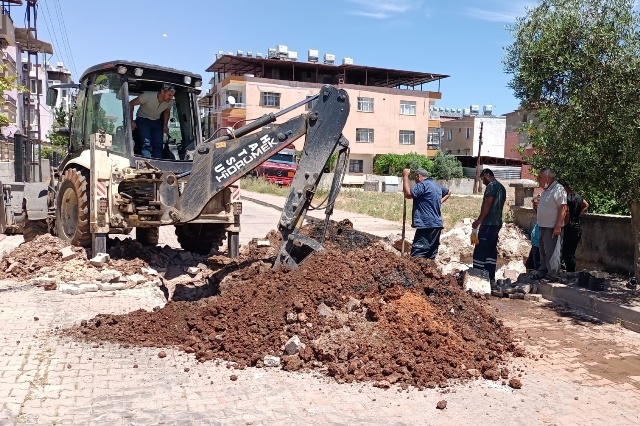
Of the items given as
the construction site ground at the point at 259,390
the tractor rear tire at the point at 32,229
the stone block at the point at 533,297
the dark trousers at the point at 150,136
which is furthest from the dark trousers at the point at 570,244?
the tractor rear tire at the point at 32,229

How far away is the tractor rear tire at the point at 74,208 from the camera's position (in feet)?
28.0

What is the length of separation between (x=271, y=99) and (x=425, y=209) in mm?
41068

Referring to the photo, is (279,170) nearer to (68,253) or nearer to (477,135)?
(68,253)

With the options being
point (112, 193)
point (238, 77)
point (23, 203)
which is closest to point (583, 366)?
point (112, 193)

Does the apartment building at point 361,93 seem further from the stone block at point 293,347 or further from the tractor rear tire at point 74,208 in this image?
the stone block at point 293,347

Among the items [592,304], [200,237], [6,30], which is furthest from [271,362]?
[6,30]

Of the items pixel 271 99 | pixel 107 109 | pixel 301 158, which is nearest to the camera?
pixel 301 158

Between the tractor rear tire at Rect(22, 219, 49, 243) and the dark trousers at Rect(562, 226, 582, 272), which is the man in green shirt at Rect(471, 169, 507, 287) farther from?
the tractor rear tire at Rect(22, 219, 49, 243)

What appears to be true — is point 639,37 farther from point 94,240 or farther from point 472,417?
point 94,240

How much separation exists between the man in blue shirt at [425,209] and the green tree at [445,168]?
4075 cm

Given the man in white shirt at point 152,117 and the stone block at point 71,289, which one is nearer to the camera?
the stone block at point 71,289

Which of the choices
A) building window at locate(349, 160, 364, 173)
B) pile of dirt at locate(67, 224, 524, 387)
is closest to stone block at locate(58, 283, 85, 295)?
pile of dirt at locate(67, 224, 524, 387)

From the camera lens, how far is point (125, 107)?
8.55 metres

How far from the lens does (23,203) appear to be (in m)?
10.5
